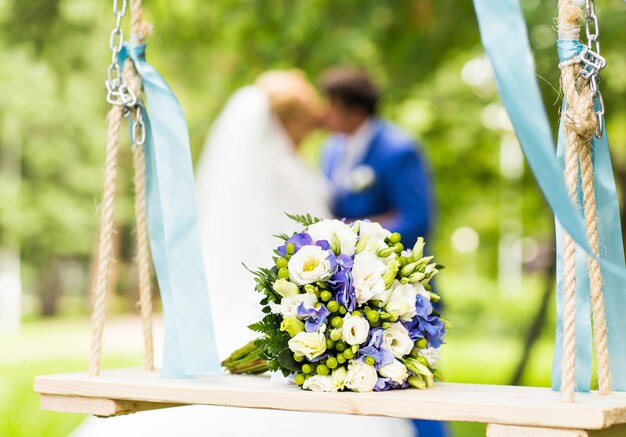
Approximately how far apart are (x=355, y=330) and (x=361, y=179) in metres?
3.05

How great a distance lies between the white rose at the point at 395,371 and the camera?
184 cm

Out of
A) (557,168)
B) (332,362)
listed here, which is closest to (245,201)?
(332,362)

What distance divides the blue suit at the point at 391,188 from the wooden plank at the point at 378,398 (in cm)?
276

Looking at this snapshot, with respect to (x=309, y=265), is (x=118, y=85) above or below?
above

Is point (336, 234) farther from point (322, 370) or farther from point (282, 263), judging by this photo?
point (322, 370)

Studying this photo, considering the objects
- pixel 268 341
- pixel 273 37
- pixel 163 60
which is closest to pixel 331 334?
pixel 268 341

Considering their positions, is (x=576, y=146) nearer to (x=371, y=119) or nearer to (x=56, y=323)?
(x=371, y=119)

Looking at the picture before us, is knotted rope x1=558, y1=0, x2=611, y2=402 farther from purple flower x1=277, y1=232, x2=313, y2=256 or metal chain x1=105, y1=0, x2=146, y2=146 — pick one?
metal chain x1=105, y1=0, x2=146, y2=146

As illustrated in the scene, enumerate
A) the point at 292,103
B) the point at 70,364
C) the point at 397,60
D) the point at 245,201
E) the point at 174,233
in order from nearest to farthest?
the point at 174,233
the point at 245,201
the point at 292,103
the point at 397,60
the point at 70,364

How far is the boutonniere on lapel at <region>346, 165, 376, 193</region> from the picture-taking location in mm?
4855

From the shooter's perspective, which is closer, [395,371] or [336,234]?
[395,371]

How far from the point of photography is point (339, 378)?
1826mm

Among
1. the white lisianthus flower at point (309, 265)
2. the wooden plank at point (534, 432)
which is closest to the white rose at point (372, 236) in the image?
the white lisianthus flower at point (309, 265)

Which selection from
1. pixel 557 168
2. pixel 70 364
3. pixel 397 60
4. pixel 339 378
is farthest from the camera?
pixel 70 364
